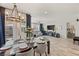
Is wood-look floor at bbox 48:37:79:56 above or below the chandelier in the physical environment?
below

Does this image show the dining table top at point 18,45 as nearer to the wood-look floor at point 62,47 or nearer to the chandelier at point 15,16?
the wood-look floor at point 62,47

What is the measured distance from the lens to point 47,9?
6.91 feet

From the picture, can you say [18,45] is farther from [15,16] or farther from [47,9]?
[47,9]

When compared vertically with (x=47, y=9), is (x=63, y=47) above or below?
below

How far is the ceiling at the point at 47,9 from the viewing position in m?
2.06

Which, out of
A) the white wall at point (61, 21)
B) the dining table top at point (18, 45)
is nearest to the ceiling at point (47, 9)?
the white wall at point (61, 21)

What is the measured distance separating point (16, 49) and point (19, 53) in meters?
0.11

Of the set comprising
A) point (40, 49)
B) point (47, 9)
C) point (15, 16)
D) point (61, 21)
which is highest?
point (47, 9)

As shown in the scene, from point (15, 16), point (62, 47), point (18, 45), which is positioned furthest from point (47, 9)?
point (18, 45)

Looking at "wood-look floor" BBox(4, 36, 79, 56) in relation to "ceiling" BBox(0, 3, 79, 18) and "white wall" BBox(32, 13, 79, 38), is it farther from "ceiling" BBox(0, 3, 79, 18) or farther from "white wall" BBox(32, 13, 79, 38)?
"ceiling" BBox(0, 3, 79, 18)

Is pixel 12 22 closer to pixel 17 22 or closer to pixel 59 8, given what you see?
pixel 17 22

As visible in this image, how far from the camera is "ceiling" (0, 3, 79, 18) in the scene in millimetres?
2064

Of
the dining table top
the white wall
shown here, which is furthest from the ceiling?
the dining table top

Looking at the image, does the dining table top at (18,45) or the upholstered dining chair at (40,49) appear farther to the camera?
the upholstered dining chair at (40,49)
